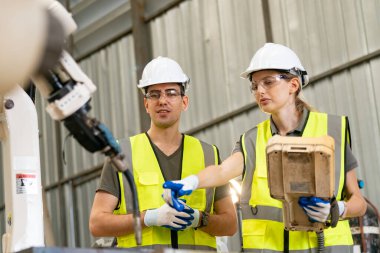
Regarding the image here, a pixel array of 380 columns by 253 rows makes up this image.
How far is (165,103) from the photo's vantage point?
4828mm

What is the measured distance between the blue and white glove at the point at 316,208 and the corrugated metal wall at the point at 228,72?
4.93m

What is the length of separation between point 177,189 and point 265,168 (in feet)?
1.79

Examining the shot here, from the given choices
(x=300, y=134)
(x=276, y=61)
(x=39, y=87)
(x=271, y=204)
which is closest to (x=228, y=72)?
(x=276, y=61)

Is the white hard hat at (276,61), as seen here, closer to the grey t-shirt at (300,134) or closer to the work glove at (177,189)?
the grey t-shirt at (300,134)

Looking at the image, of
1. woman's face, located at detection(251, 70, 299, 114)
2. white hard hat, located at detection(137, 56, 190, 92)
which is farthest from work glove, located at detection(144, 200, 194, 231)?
white hard hat, located at detection(137, 56, 190, 92)

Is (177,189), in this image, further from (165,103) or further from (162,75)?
(162,75)

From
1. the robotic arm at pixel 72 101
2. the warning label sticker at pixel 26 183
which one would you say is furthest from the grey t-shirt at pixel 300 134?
the robotic arm at pixel 72 101

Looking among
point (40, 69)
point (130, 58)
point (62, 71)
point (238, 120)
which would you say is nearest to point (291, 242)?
point (62, 71)

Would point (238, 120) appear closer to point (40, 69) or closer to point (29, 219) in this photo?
point (29, 219)

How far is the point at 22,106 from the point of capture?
12.4 feet

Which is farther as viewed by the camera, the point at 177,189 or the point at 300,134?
the point at 300,134

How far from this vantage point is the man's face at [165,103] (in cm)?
484

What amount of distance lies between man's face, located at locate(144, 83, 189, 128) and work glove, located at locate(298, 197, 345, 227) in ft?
3.58

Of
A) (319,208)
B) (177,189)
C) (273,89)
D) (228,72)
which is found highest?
(228,72)
